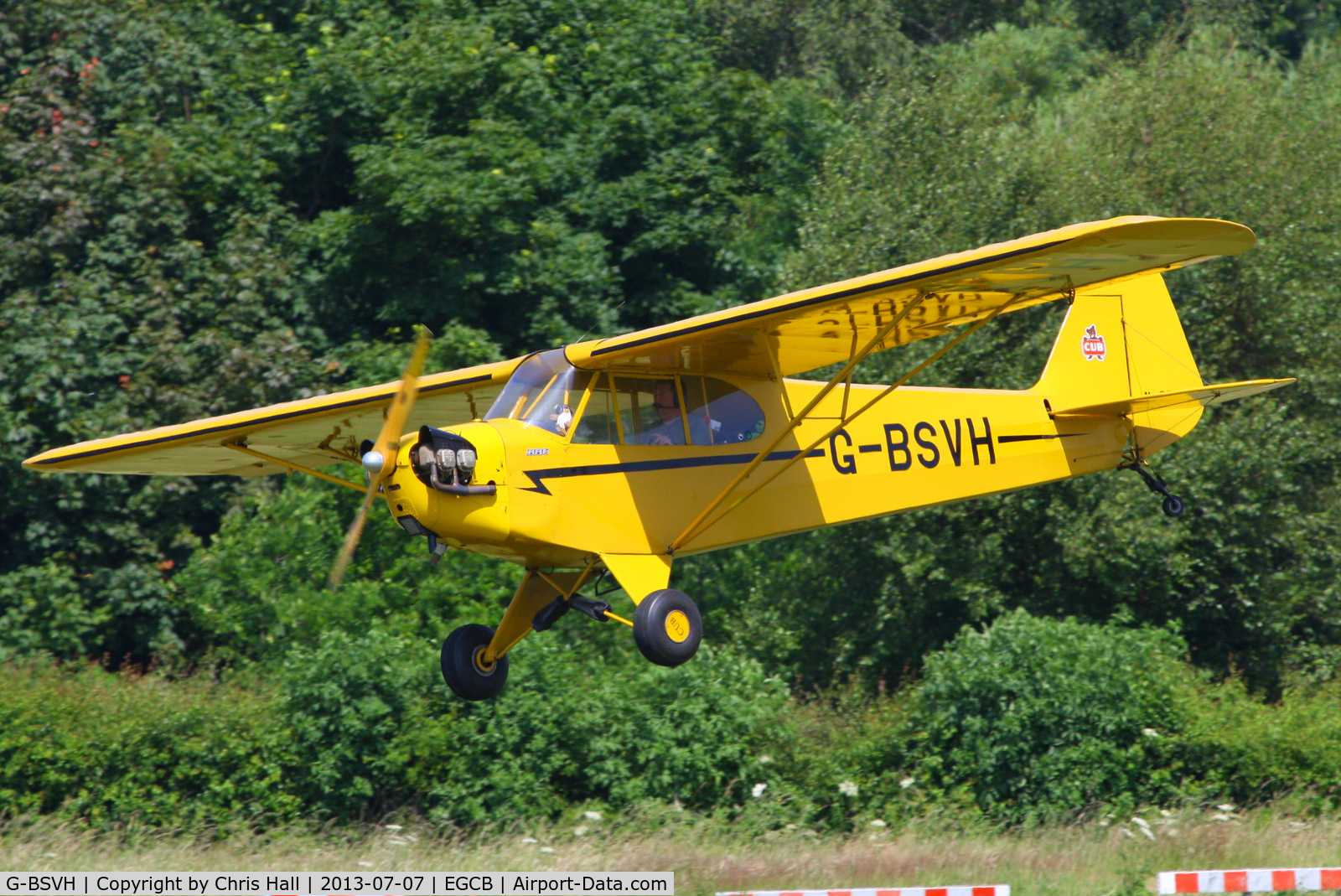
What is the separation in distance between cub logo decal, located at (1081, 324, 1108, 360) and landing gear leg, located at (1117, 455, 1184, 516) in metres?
0.94

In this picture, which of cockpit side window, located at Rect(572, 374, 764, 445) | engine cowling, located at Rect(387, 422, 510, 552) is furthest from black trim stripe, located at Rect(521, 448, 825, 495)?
engine cowling, located at Rect(387, 422, 510, 552)

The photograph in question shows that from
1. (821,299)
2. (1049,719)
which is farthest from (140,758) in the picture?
(821,299)

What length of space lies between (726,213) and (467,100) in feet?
15.3

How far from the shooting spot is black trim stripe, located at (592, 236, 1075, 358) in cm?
853

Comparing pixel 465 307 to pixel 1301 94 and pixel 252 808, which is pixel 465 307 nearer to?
pixel 252 808

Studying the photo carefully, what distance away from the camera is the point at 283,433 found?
11672 mm

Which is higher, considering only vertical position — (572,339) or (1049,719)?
(572,339)

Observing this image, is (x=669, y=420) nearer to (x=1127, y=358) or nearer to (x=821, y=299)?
(x=821, y=299)

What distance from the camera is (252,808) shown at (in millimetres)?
14969

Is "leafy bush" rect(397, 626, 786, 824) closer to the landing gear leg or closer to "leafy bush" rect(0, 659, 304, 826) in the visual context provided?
"leafy bush" rect(0, 659, 304, 826)

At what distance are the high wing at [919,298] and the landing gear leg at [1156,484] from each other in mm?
2546

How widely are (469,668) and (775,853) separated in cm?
430

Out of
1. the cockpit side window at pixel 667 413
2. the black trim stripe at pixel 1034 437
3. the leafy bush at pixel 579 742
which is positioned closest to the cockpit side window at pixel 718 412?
the cockpit side window at pixel 667 413
